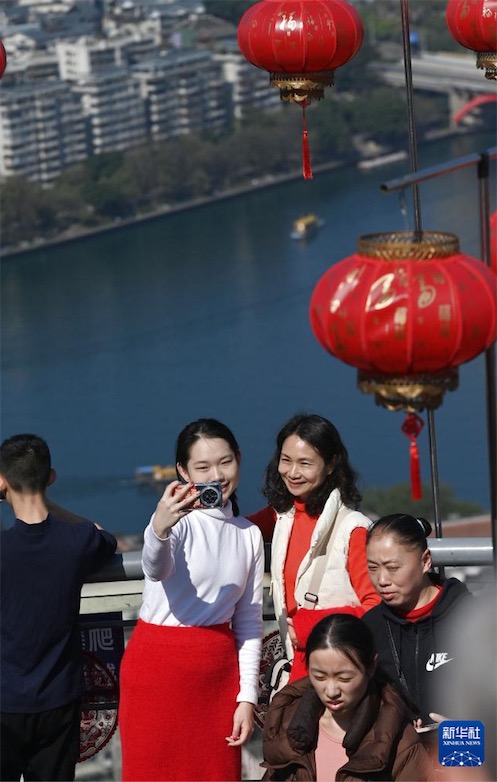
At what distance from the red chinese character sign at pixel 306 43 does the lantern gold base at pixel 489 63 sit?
0.35 metres

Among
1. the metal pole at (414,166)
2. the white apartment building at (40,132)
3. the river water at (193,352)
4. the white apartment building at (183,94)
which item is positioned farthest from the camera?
the white apartment building at (183,94)

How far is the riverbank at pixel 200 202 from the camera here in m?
24.3

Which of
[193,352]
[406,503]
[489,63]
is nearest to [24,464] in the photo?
[489,63]

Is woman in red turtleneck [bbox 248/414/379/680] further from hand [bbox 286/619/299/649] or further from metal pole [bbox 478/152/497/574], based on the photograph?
metal pole [bbox 478/152/497/574]

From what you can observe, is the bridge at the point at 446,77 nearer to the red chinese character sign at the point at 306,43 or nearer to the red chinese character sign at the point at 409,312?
the red chinese character sign at the point at 306,43

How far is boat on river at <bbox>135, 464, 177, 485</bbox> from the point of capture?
18.0m

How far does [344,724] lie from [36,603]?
0.31 meters

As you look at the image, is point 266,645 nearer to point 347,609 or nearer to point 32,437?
point 347,609

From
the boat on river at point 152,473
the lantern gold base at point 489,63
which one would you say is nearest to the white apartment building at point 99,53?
the boat on river at point 152,473

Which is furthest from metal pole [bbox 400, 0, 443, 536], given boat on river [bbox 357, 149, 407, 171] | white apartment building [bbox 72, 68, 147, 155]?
white apartment building [bbox 72, 68, 147, 155]

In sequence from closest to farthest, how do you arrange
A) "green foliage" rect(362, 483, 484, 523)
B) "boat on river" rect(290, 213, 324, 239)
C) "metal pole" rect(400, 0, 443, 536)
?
"metal pole" rect(400, 0, 443, 536) → "green foliage" rect(362, 483, 484, 523) → "boat on river" rect(290, 213, 324, 239)

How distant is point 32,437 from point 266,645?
361 mm

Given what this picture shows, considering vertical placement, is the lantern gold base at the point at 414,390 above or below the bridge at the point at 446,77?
below

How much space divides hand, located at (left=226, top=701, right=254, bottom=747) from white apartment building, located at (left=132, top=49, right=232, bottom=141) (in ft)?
86.9
